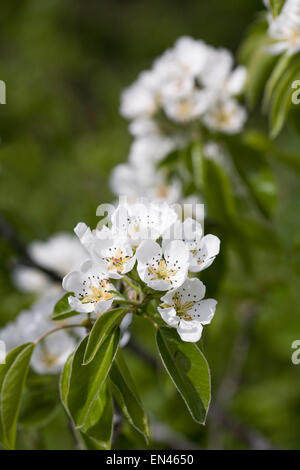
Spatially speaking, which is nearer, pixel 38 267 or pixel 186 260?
pixel 186 260

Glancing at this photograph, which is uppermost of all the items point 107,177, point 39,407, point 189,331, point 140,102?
point 140,102

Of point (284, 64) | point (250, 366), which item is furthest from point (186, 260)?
point (250, 366)

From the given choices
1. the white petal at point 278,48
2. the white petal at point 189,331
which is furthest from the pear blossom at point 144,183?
the white petal at point 189,331

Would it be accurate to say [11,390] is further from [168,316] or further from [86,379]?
[168,316]

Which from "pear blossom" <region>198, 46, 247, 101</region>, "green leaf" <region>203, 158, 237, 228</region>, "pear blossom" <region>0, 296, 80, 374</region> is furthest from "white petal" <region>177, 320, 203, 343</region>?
"pear blossom" <region>198, 46, 247, 101</region>

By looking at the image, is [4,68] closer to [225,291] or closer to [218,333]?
[218,333]

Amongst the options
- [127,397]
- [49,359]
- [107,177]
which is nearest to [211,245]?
[127,397]
